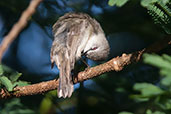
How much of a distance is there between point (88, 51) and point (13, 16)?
1748mm

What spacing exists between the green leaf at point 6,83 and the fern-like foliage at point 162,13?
5.08 ft

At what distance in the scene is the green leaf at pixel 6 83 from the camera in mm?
3018

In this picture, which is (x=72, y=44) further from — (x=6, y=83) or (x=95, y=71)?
(x=6, y=83)

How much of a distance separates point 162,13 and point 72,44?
1352mm

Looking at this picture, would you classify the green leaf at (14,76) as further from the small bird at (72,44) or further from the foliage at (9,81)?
the small bird at (72,44)

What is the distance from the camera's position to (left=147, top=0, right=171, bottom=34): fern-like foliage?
7.32 feet

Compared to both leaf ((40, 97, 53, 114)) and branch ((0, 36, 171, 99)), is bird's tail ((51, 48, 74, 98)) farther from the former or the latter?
leaf ((40, 97, 53, 114))

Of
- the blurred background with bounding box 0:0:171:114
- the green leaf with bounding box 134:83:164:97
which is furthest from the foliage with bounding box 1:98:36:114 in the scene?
the green leaf with bounding box 134:83:164:97

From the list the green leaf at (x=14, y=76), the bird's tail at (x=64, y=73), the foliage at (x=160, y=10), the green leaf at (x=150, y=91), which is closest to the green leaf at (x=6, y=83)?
the green leaf at (x=14, y=76)

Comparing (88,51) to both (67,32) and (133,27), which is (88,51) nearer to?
(67,32)

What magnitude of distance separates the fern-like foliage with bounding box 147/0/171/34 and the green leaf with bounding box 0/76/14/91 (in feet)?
5.08

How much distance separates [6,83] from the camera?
307cm

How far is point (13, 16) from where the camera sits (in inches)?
199

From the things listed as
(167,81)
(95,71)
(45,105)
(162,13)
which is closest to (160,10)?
(162,13)
